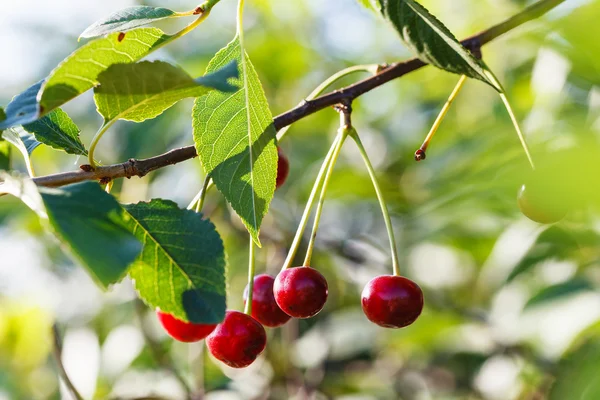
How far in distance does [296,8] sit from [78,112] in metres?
1.48

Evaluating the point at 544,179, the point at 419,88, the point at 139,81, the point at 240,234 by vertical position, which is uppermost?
the point at 139,81

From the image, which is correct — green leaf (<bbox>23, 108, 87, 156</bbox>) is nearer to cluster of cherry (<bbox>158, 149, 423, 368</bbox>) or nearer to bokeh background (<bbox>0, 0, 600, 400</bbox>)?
cluster of cherry (<bbox>158, 149, 423, 368</bbox>)

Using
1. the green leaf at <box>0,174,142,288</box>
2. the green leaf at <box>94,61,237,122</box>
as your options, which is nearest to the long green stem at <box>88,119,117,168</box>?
the green leaf at <box>94,61,237,122</box>

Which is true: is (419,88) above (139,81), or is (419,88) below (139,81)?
below

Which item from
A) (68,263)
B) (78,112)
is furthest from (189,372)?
(78,112)

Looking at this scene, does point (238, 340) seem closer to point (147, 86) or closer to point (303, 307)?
point (303, 307)

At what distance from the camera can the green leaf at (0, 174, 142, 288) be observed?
36.8 inches

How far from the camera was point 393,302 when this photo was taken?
1.41 meters

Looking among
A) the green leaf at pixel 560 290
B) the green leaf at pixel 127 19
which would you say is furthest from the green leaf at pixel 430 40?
the green leaf at pixel 560 290

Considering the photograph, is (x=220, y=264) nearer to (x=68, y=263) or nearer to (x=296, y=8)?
(x=296, y=8)

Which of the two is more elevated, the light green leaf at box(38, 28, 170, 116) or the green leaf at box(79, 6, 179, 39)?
the green leaf at box(79, 6, 179, 39)

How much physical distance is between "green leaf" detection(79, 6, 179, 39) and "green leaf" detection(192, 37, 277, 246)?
0.18m

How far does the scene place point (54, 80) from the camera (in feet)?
3.74

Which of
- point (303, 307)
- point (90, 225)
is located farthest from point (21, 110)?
point (303, 307)
